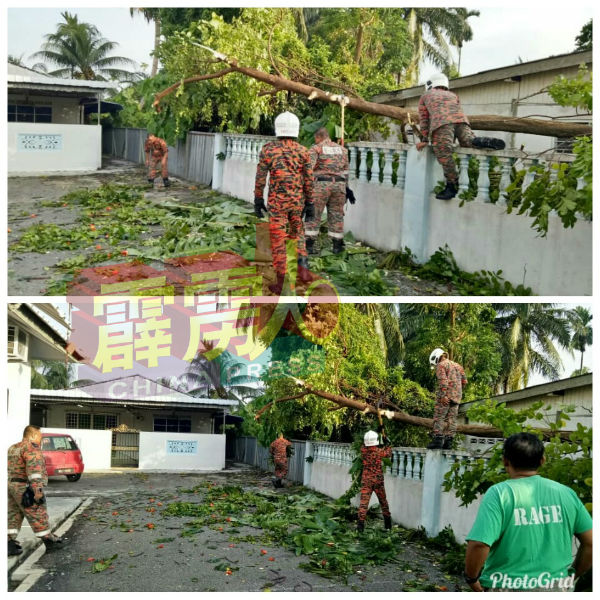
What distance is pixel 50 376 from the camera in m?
38.3

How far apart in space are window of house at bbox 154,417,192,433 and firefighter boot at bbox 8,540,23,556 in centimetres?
1398

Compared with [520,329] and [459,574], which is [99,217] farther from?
[520,329]

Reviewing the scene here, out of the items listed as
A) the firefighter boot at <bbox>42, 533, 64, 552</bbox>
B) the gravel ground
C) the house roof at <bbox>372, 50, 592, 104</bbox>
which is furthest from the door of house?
the firefighter boot at <bbox>42, 533, 64, 552</bbox>

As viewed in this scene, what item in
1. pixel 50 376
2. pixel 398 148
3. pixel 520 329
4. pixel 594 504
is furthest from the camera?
pixel 50 376

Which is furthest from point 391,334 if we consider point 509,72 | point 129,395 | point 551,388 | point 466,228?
point 466,228

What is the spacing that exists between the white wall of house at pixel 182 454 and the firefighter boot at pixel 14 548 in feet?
39.8

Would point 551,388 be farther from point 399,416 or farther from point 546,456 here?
point 546,456

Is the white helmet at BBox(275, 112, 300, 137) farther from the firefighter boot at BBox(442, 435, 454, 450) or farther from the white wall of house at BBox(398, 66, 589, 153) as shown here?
the white wall of house at BBox(398, 66, 589, 153)

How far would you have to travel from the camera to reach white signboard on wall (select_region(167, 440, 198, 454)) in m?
21.0

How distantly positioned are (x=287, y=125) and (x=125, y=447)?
13467mm

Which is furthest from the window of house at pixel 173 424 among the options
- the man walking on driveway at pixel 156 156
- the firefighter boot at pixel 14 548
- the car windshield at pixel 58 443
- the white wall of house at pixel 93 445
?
the firefighter boot at pixel 14 548

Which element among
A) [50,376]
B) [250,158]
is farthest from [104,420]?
[50,376]

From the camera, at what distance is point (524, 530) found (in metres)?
3.98

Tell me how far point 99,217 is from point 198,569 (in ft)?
21.2
